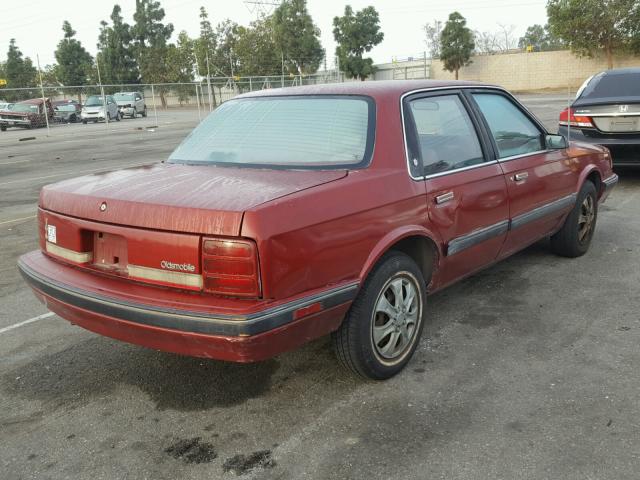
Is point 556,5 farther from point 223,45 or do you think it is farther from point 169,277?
point 169,277

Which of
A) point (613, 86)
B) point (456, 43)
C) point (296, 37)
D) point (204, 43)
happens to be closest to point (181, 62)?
point (204, 43)

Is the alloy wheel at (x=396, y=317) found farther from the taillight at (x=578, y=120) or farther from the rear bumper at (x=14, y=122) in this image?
the rear bumper at (x=14, y=122)

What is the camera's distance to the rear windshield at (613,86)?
8.45m

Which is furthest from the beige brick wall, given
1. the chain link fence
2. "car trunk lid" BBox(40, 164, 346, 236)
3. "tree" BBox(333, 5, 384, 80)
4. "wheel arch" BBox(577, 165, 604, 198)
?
"car trunk lid" BBox(40, 164, 346, 236)

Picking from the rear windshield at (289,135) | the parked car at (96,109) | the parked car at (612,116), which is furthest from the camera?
the parked car at (96,109)

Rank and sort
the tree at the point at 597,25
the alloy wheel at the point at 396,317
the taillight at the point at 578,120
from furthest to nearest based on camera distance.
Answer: the tree at the point at 597,25, the taillight at the point at 578,120, the alloy wheel at the point at 396,317

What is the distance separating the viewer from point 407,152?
3.38 m

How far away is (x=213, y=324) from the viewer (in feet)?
8.61

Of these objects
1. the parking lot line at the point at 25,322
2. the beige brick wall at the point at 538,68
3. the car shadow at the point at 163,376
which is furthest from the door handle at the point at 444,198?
the beige brick wall at the point at 538,68

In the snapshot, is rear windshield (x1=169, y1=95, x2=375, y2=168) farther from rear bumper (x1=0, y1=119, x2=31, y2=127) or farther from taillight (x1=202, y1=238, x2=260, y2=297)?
rear bumper (x1=0, y1=119, x2=31, y2=127)

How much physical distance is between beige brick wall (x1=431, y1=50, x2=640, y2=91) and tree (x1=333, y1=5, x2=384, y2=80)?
9.29m

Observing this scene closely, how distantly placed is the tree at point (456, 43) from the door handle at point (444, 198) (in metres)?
57.8

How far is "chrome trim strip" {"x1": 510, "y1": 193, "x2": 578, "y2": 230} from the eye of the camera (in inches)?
169

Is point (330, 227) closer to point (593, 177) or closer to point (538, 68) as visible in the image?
point (593, 177)
